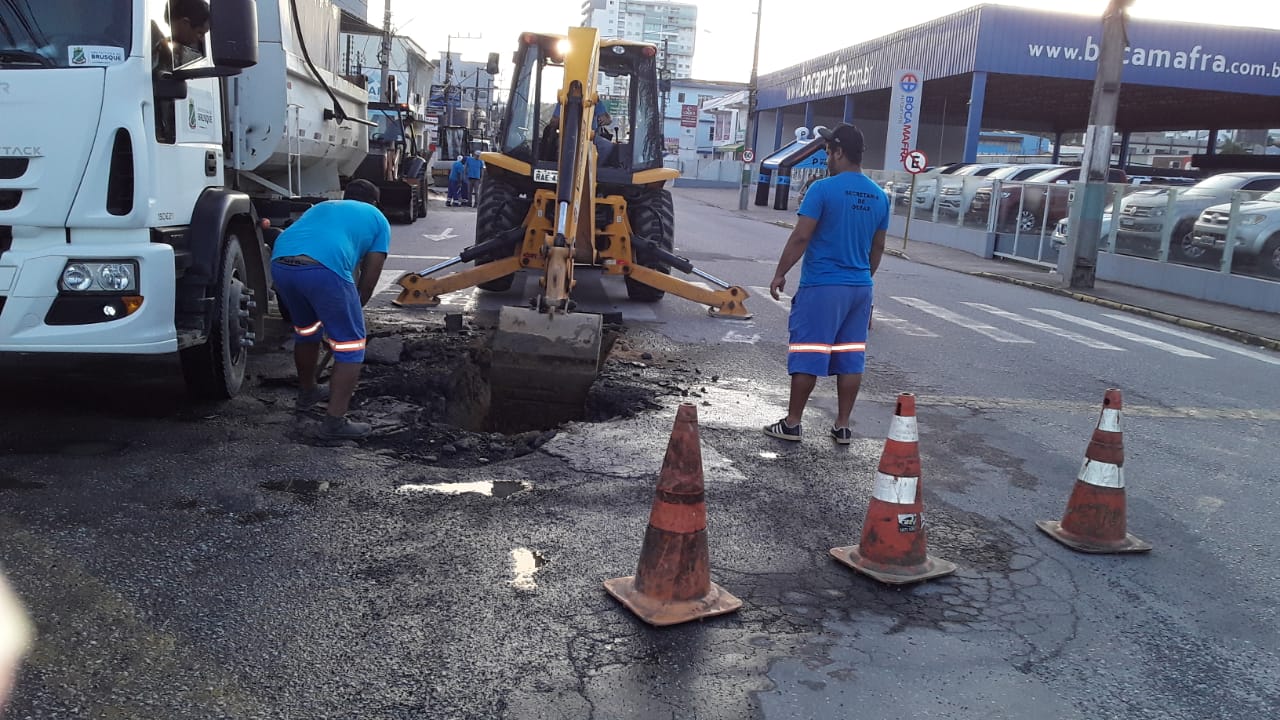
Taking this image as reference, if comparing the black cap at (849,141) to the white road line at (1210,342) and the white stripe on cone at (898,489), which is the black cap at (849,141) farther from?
the white road line at (1210,342)

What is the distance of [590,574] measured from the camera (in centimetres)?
417

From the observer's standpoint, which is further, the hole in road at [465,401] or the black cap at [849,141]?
the black cap at [849,141]

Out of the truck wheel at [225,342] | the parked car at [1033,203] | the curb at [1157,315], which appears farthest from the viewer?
the parked car at [1033,203]

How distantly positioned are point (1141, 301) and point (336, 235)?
44.4 ft

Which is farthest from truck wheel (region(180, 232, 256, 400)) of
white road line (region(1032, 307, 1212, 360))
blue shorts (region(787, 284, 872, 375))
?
white road line (region(1032, 307, 1212, 360))

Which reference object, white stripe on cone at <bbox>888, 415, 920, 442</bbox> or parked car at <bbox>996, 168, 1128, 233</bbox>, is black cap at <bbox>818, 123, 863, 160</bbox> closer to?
white stripe on cone at <bbox>888, 415, 920, 442</bbox>

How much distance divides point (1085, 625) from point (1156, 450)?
335 centimetres

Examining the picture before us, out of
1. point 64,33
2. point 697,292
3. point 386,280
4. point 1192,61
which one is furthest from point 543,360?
point 1192,61

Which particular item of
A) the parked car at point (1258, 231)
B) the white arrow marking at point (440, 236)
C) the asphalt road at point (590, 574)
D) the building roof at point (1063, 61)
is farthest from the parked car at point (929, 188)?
the asphalt road at point (590, 574)

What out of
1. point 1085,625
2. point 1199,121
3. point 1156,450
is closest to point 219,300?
point 1085,625

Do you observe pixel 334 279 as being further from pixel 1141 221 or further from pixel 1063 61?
pixel 1063 61

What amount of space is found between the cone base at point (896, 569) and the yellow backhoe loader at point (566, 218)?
135 inches

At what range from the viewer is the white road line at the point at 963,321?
11235 millimetres

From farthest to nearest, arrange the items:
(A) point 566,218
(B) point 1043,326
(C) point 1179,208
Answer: (C) point 1179,208, (B) point 1043,326, (A) point 566,218
